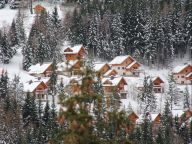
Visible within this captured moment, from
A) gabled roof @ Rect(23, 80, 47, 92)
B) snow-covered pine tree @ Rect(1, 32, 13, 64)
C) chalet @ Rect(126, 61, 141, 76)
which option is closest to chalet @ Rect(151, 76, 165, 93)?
chalet @ Rect(126, 61, 141, 76)

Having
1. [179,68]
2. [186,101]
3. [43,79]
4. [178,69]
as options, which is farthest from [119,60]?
[186,101]

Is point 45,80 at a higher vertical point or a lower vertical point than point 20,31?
lower

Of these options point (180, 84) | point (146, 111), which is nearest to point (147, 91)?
point (146, 111)

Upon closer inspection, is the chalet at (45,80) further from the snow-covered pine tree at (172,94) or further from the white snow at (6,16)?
the white snow at (6,16)

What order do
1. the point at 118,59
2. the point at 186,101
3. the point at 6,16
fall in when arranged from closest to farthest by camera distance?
the point at 186,101 → the point at 118,59 → the point at 6,16

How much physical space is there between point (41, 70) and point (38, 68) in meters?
0.99

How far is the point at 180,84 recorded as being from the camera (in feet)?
236

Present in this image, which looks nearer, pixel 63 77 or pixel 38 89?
pixel 38 89

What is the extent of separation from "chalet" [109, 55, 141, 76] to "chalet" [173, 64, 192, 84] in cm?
550

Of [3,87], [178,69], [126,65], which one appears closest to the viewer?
[3,87]

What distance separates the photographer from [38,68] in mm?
70188

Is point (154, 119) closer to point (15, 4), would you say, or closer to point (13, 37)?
point (13, 37)

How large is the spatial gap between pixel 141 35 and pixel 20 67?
19115 millimetres

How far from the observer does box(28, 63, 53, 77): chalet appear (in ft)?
228
